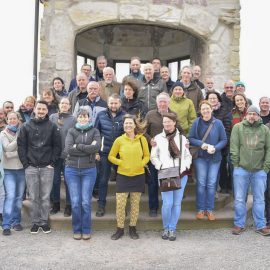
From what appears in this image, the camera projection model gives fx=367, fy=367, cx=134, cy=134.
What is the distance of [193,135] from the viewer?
5078mm

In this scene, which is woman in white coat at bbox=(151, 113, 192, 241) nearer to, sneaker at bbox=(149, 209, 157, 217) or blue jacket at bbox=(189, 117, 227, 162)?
blue jacket at bbox=(189, 117, 227, 162)

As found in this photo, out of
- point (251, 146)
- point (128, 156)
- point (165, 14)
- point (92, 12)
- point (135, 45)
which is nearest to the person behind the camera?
point (128, 156)

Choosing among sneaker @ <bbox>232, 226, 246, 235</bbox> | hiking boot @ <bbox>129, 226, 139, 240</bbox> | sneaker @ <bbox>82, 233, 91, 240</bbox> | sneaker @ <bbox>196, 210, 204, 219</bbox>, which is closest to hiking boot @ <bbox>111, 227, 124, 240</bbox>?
hiking boot @ <bbox>129, 226, 139, 240</bbox>

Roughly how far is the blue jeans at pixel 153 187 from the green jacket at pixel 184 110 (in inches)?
33.9

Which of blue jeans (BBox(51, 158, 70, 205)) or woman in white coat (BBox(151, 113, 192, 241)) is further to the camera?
blue jeans (BBox(51, 158, 70, 205))

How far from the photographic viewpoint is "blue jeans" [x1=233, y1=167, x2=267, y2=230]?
4.91 metres

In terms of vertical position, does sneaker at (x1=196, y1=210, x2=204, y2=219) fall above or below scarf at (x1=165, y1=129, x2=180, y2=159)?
below

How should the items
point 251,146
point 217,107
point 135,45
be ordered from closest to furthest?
1. point 251,146
2. point 217,107
3. point 135,45

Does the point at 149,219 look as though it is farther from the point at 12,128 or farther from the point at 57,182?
the point at 12,128

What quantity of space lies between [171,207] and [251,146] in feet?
4.39

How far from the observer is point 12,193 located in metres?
4.93

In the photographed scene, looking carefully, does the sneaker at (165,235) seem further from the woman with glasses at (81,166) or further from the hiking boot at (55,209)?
the hiking boot at (55,209)

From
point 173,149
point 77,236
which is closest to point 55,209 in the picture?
point 77,236

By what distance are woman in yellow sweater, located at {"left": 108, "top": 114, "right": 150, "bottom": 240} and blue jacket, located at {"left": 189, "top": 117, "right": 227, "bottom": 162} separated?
76 cm
